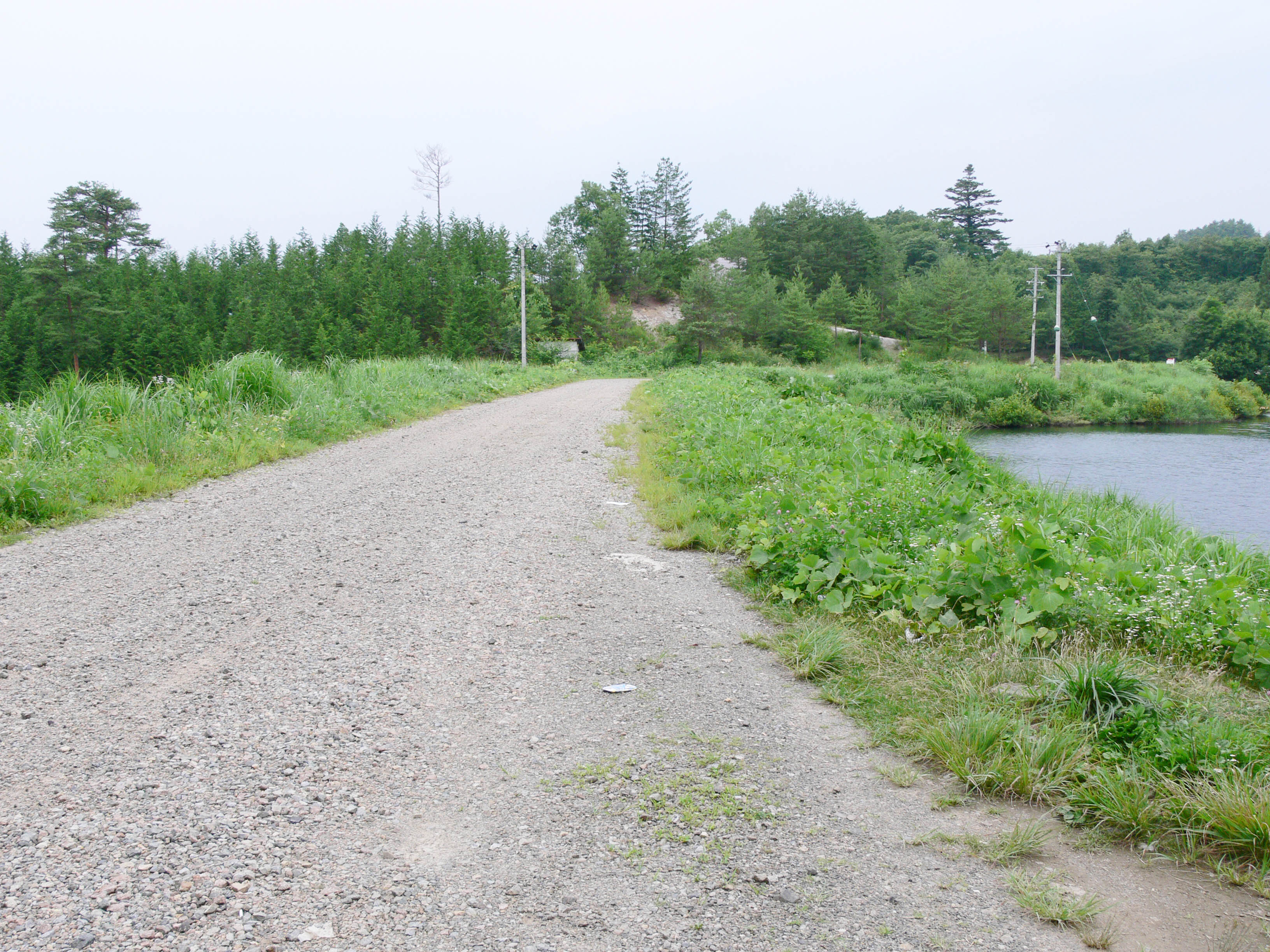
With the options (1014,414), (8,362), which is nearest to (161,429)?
(1014,414)

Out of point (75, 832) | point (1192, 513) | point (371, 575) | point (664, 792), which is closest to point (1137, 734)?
point (664, 792)

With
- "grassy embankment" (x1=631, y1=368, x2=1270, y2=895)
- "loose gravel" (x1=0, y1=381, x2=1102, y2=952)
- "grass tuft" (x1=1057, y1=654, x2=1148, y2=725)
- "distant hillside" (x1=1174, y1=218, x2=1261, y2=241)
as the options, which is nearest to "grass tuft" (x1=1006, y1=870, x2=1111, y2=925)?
"loose gravel" (x1=0, y1=381, x2=1102, y2=952)

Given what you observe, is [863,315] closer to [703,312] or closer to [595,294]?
[703,312]

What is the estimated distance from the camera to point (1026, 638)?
381 centimetres

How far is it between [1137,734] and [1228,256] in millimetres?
110373

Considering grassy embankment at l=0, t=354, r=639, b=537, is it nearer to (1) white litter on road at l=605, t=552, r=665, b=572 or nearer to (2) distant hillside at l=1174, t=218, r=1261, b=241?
(1) white litter on road at l=605, t=552, r=665, b=572

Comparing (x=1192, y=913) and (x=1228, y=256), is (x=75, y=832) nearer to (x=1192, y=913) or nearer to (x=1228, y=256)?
(x=1192, y=913)

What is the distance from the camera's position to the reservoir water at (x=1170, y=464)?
14.3 m

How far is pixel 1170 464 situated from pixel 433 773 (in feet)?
84.1

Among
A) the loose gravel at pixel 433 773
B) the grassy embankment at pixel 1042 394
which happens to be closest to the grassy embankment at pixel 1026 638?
the loose gravel at pixel 433 773

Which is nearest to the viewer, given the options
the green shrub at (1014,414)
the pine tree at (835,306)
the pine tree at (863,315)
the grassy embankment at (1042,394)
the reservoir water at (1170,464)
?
the reservoir water at (1170,464)

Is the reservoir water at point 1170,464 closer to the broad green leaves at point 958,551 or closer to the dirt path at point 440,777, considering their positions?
the broad green leaves at point 958,551

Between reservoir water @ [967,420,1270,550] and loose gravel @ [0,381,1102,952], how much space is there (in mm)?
7586

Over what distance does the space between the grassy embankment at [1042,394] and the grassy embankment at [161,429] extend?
73.0 feet
